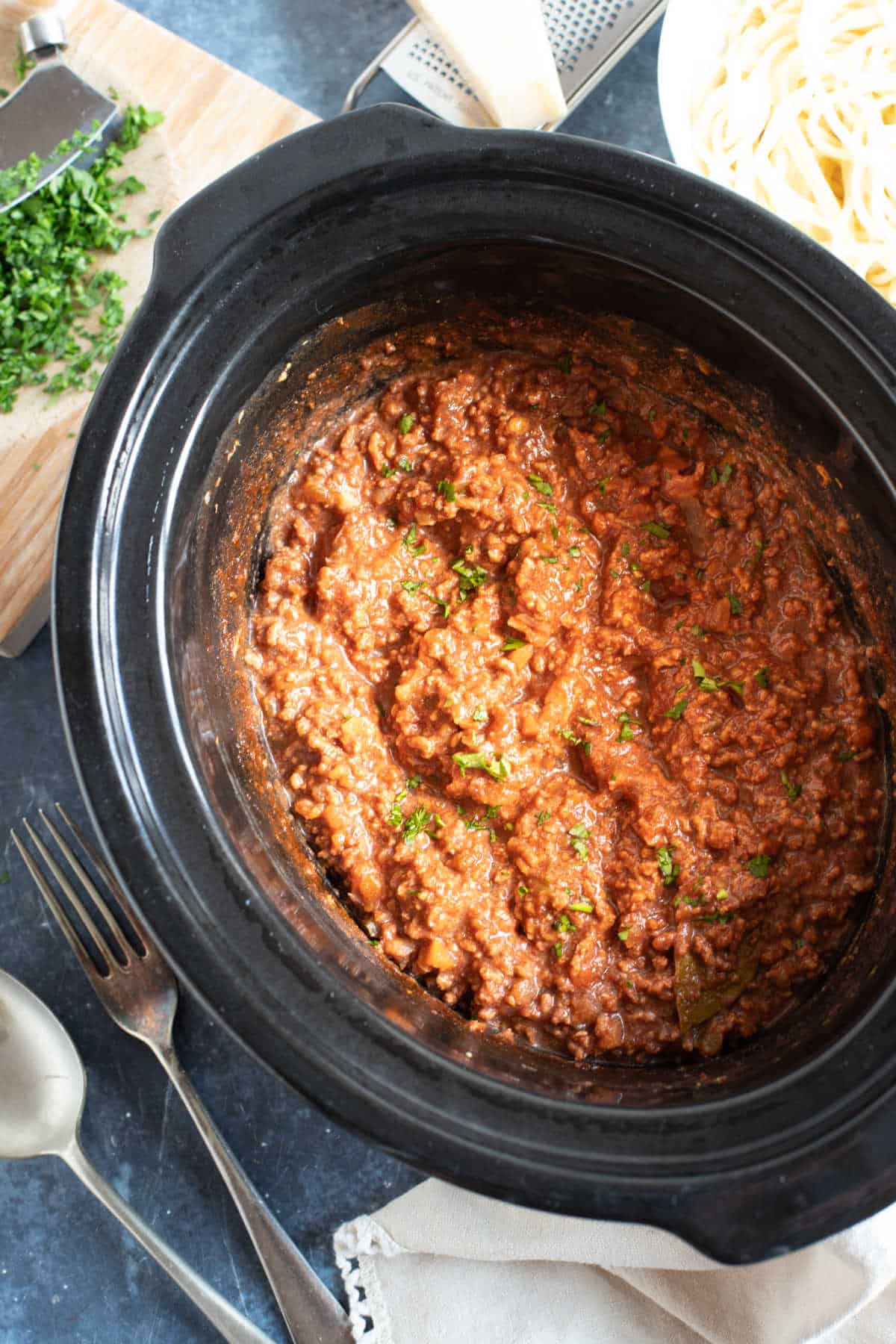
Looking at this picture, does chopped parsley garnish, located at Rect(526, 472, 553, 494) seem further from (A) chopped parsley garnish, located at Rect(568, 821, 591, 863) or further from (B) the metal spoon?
(B) the metal spoon

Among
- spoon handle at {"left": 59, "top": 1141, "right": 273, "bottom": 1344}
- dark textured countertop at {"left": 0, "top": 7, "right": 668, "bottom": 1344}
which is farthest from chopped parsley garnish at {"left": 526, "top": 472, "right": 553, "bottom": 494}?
spoon handle at {"left": 59, "top": 1141, "right": 273, "bottom": 1344}

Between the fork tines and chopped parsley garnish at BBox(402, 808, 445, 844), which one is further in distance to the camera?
the fork tines

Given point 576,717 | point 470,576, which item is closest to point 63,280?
point 470,576

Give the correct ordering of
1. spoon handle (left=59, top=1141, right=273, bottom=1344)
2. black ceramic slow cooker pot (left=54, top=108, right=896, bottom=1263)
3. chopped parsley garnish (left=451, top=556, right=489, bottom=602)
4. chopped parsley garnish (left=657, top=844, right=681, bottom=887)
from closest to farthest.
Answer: black ceramic slow cooker pot (left=54, top=108, right=896, bottom=1263) < chopped parsley garnish (left=657, top=844, right=681, bottom=887) < chopped parsley garnish (left=451, top=556, right=489, bottom=602) < spoon handle (left=59, top=1141, right=273, bottom=1344)

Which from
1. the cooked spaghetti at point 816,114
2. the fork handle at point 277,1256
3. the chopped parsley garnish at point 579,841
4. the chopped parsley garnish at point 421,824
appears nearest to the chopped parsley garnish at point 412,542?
the chopped parsley garnish at point 421,824

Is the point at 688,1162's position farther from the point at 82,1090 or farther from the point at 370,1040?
the point at 82,1090

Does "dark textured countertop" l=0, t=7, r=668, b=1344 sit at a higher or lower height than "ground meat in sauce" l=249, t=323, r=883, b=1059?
lower
